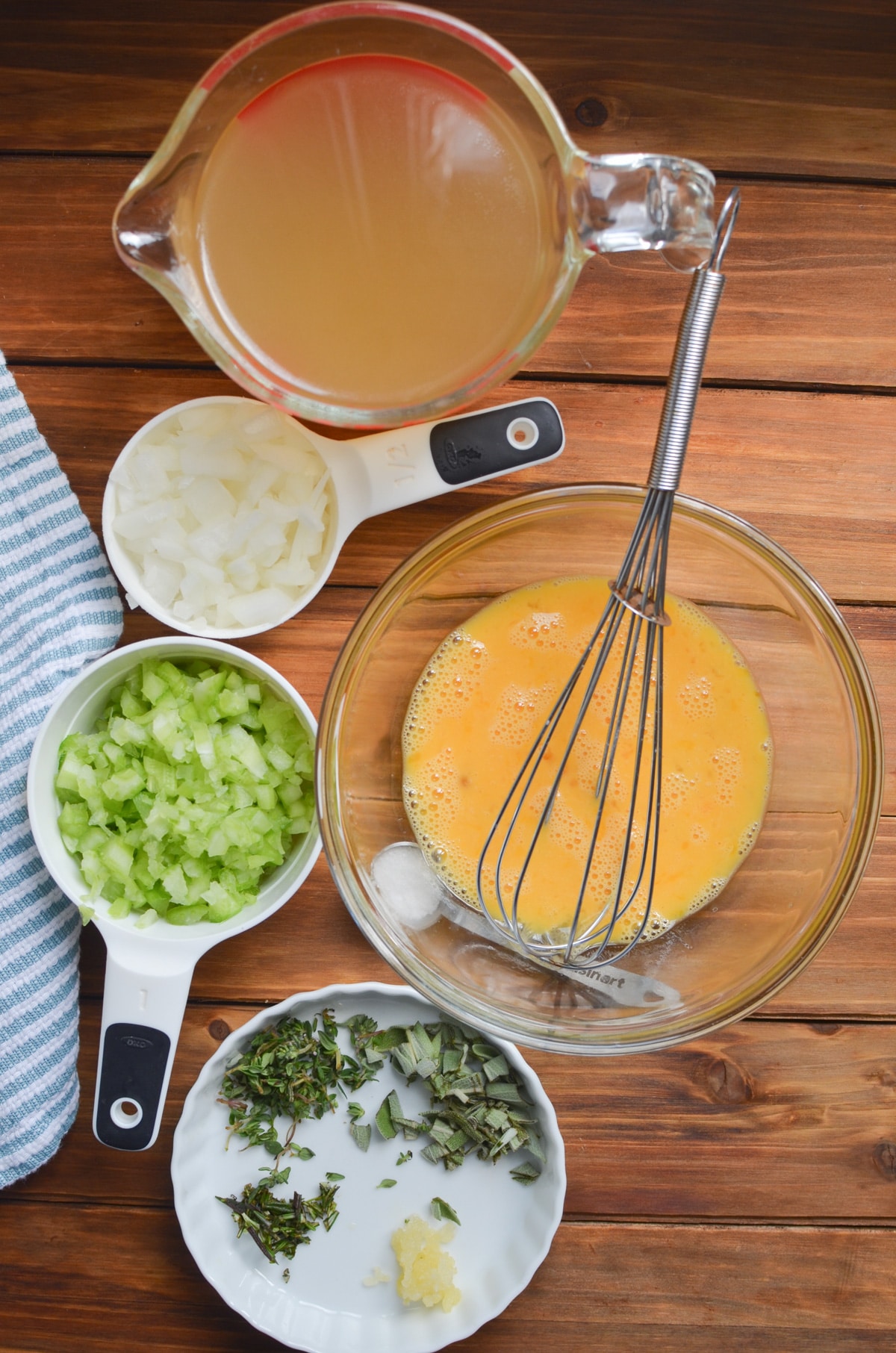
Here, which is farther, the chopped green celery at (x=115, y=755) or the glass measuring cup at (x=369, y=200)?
the chopped green celery at (x=115, y=755)

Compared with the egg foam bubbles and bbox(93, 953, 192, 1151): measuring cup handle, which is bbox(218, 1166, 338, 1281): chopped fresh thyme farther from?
the egg foam bubbles

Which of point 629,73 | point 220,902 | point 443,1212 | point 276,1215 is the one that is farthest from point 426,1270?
point 629,73

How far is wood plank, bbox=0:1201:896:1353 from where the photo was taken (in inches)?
47.1

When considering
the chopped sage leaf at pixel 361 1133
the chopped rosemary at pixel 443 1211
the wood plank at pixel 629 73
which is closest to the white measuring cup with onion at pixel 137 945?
the chopped sage leaf at pixel 361 1133

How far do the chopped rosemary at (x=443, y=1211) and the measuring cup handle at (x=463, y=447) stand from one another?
79cm

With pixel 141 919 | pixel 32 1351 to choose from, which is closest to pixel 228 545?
pixel 141 919

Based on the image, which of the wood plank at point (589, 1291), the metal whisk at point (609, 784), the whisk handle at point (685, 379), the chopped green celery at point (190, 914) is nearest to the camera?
the whisk handle at point (685, 379)

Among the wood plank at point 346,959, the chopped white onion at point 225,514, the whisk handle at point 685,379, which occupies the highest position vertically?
the whisk handle at point 685,379

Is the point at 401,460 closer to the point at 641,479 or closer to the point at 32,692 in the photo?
the point at 641,479

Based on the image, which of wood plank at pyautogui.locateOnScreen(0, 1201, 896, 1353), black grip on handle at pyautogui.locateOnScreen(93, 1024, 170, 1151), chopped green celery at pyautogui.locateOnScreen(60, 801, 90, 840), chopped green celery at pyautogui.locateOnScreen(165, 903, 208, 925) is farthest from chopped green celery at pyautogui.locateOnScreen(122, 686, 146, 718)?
wood plank at pyautogui.locateOnScreen(0, 1201, 896, 1353)

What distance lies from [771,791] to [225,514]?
64cm

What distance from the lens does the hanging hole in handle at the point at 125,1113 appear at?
3.52 ft

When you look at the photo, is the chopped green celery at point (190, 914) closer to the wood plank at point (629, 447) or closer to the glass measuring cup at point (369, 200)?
the wood plank at point (629, 447)

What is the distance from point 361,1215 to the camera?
1159 mm
